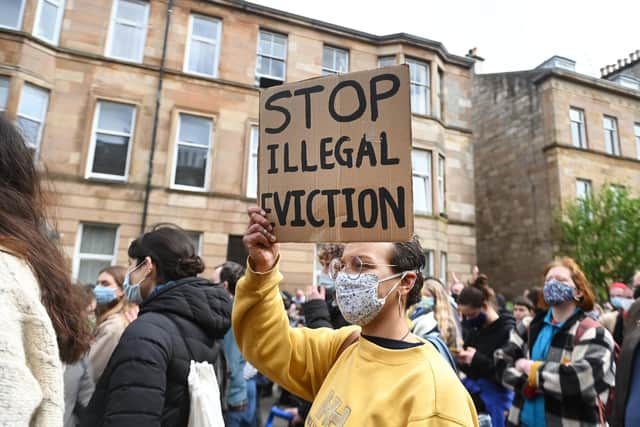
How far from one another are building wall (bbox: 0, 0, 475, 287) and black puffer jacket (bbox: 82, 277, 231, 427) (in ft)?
31.4

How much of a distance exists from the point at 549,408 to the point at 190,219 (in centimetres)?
1078

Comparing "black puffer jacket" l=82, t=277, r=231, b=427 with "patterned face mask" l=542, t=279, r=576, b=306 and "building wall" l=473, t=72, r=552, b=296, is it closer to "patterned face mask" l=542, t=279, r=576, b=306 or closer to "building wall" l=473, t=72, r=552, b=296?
"patterned face mask" l=542, t=279, r=576, b=306

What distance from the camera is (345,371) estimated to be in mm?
1612

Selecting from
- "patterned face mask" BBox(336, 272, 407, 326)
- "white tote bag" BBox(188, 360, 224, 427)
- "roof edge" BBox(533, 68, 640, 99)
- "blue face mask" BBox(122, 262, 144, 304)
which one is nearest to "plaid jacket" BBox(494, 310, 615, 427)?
"patterned face mask" BBox(336, 272, 407, 326)

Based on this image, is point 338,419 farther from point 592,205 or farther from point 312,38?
point 592,205

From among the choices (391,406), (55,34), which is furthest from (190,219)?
(391,406)

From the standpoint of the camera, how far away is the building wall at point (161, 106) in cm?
1116

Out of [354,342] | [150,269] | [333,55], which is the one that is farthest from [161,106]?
[354,342]

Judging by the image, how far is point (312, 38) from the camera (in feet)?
47.5

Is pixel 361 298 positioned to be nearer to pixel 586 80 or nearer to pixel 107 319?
pixel 107 319

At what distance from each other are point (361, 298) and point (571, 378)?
1867 mm

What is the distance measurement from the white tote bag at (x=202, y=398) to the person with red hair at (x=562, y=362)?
2.15 m

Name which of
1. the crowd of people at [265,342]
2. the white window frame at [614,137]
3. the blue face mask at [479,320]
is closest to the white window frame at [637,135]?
the white window frame at [614,137]

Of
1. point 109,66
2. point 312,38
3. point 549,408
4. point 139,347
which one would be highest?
point 312,38
